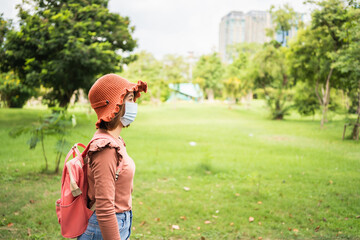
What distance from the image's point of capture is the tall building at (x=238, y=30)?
38.6 m

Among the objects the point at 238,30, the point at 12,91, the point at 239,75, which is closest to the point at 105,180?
the point at 12,91

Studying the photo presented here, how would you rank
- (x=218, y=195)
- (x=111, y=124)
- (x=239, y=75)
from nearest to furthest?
(x=111, y=124) < (x=218, y=195) < (x=239, y=75)

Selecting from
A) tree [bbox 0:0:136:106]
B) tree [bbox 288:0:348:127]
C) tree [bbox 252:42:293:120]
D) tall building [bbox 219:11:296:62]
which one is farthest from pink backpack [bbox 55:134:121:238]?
tall building [bbox 219:11:296:62]

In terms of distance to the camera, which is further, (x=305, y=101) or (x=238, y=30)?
(x=238, y=30)

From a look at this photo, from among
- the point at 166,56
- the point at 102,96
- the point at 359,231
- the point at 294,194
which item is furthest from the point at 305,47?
the point at 166,56

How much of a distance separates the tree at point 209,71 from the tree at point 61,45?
3407cm

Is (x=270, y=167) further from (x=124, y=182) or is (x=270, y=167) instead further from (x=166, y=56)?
(x=166, y=56)

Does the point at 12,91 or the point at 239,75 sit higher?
the point at 239,75

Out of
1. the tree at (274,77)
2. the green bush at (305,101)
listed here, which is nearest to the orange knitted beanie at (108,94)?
the tree at (274,77)

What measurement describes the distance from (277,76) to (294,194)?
20.3 m

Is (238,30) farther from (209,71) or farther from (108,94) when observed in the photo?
(108,94)

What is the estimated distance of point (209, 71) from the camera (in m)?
49.0

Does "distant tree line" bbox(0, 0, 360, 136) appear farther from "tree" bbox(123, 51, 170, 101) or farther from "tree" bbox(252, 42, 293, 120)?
"tree" bbox(123, 51, 170, 101)

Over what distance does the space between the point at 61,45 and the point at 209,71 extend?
3710 cm
